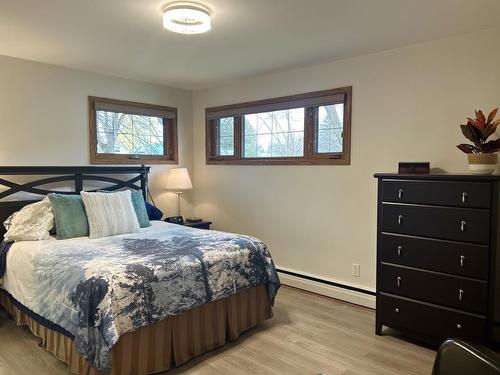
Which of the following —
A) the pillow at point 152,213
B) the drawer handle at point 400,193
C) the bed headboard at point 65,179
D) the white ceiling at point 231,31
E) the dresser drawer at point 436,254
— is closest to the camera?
the white ceiling at point 231,31

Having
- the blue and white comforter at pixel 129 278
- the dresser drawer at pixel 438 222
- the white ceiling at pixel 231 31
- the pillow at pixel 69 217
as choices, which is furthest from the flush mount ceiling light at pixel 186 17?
the dresser drawer at pixel 438 222

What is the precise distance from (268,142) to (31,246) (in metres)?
2.56

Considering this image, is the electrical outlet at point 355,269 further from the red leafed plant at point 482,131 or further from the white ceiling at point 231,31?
the white ceiling at point 231,31

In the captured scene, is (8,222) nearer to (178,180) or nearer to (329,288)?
(178,180)

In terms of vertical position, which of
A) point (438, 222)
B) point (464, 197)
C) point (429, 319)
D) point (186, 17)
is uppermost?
point (186, 17)

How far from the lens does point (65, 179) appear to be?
373 centimetres

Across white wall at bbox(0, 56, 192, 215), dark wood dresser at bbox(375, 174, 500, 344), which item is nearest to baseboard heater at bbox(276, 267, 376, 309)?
dark wood dresser at bbox(375, 174, 500, 344)

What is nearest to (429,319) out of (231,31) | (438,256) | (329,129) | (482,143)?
(438,256)

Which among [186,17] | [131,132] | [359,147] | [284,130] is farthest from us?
[131,132]

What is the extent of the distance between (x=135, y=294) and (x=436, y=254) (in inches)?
79.9

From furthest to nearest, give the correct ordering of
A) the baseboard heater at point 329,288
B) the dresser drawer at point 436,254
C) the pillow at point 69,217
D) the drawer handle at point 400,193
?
the baseboard heater at point 329,288, the pillow at point 69,217, the drawer handle at point 400,193, the dresser drawer at point 436,254

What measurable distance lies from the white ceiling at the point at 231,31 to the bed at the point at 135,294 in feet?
4.35

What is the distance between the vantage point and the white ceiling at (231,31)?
7.59 feet

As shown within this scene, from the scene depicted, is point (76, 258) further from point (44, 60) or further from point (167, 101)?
point (167, 101)
